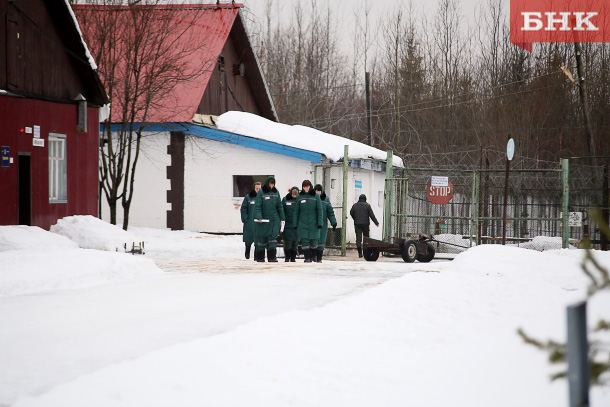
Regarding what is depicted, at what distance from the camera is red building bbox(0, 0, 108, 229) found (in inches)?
683

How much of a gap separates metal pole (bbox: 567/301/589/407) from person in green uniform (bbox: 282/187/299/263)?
14.1 m

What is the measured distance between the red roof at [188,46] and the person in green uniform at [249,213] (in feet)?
23.6

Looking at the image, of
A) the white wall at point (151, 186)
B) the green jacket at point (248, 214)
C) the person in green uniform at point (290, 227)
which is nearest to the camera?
the person in green uniform at point (290, 227)

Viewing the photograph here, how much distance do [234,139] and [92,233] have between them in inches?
305

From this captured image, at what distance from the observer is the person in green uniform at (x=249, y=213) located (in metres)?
17.4

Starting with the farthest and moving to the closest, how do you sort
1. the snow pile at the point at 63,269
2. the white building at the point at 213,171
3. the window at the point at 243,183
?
the window at the point at 243,183 → the white building at the point at 213,171 → the snow pile at the point at 63,269

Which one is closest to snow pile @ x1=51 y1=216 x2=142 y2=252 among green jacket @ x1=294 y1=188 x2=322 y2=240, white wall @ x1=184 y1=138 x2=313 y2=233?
green jacket @ x1=294 y1=188 x2=322 y2=240

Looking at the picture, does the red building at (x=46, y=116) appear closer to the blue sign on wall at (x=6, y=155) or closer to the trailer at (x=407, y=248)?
the blue sign on wall at (x=6, y=155)

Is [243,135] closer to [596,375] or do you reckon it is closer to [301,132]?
[301,132]

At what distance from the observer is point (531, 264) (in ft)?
45.6

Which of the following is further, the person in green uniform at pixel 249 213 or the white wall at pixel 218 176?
the white wall at pixel 218 176

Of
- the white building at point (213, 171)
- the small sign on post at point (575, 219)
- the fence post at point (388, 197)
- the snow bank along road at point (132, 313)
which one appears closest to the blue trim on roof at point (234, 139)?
the white building at point (213, 171)

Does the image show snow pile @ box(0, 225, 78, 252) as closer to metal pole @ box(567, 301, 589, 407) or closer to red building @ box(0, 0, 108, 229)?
red building @ box(0, 0, 108, 229)

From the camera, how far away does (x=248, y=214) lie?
701 inches
